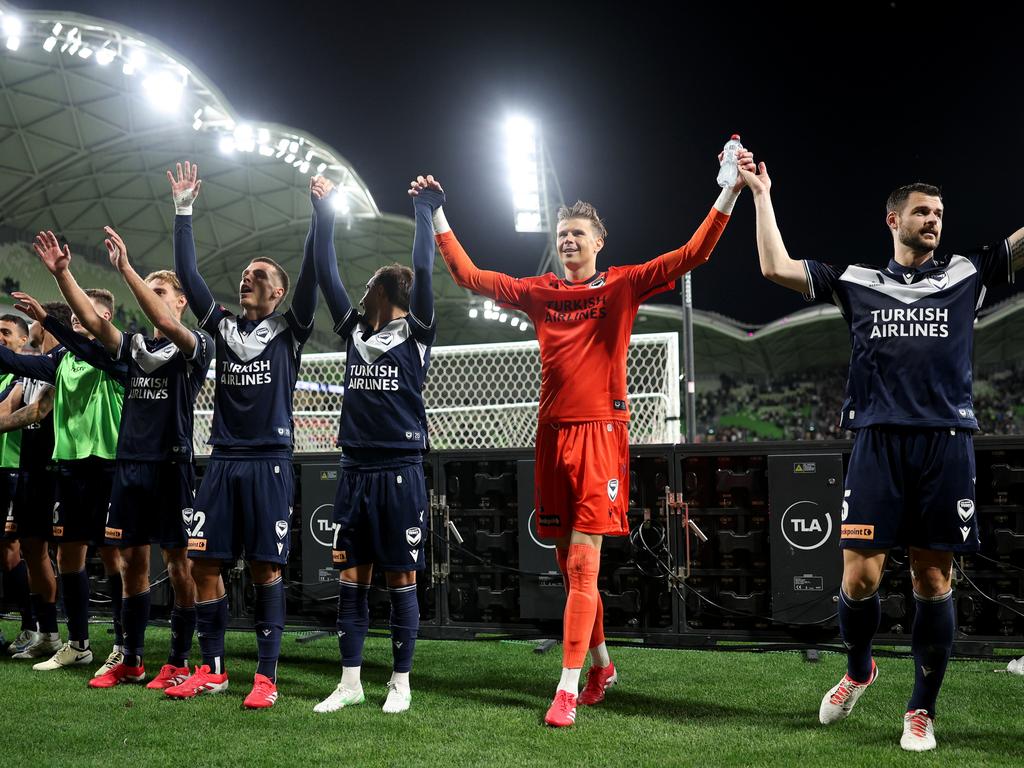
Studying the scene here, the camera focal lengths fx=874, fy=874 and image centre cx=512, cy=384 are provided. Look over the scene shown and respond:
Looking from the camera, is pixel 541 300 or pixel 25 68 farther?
pixel 25 68

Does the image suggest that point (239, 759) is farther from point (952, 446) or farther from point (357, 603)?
point (952, 446)

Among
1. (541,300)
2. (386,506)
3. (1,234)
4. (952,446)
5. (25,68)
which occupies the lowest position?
(386,506)

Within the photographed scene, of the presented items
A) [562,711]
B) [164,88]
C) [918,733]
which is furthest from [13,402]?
[164,88]

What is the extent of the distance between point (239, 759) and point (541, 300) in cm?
259

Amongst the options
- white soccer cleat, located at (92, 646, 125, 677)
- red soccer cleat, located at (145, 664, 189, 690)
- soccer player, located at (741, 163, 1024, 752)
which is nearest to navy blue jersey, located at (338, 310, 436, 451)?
red soccer cleat, located at (145, 664, 189, 690)

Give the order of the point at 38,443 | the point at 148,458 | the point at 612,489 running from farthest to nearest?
the point at 38,443, the point at 148,458, the point at 612,489

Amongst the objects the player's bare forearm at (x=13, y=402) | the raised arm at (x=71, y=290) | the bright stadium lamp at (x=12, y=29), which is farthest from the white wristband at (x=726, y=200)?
the bright stadium lamp at (x=12, y=29)

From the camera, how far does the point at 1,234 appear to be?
28219 mm

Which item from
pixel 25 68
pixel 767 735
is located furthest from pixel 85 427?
pixel 25 68

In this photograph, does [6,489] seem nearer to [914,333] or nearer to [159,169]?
[914,333]

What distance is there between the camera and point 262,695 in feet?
14.5

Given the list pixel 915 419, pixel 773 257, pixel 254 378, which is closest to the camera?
pixel 915 419

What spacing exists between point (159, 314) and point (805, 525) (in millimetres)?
4396

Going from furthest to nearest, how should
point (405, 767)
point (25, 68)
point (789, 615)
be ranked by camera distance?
point (25, 68) < point (789, 615) < point (405, 767)
